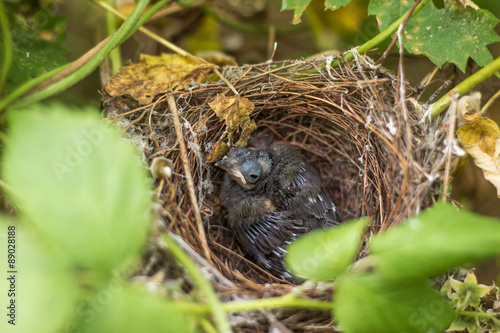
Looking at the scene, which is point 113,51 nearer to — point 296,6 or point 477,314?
point 296,6

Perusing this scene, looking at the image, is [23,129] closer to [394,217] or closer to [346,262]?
[346,262]

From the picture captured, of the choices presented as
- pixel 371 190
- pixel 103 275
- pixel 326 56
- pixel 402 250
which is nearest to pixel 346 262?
pixel 402 250

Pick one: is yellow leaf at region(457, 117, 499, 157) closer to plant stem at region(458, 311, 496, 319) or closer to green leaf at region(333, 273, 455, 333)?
plant stem at region(458, 311, 496, 319)

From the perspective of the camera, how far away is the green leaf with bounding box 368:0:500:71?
1.18 m

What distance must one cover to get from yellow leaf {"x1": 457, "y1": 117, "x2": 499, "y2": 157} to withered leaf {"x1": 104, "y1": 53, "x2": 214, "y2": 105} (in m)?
0.81

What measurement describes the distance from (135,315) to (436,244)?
47 centimetres

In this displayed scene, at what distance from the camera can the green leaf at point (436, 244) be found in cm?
60

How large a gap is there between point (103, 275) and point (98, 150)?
0.60 feet

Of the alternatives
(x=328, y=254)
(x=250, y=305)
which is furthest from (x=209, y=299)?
(x=328, y=254)

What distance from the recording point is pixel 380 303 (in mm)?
667

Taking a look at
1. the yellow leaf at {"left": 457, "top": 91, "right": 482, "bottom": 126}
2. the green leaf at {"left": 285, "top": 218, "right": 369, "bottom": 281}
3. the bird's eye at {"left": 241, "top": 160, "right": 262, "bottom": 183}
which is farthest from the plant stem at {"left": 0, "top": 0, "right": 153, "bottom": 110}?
the yellow leaf at {"left": 457, "top": 91, "right": 482, "bottom": 126}

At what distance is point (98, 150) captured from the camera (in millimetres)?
592

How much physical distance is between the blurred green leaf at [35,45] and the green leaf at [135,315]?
2.72 ft

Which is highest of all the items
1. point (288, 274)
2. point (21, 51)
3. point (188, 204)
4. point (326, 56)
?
point (21, 51)
